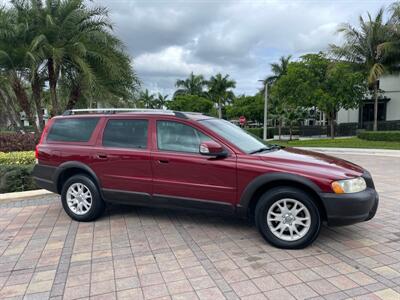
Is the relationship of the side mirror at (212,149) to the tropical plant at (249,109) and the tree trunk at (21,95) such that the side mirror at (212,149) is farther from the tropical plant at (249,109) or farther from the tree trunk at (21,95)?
the tropical plant at (249,109)

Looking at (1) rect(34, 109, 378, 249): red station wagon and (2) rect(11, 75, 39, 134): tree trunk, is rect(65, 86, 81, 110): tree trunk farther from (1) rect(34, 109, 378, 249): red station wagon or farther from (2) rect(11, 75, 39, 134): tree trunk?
(1) rect(34, 109, 378, 249): red station wagon

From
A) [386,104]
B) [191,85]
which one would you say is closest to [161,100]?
[191,85]

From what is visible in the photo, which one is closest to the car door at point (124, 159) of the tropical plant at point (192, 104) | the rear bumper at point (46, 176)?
the rear bumper at point (46, 176)

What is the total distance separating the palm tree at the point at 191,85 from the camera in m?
51.8

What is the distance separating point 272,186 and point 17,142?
9.46 meters

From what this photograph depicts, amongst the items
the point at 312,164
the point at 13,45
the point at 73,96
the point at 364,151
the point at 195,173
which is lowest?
the point at 364,151

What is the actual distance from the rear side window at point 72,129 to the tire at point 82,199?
599 millimetres

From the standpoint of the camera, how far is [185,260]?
149 inches

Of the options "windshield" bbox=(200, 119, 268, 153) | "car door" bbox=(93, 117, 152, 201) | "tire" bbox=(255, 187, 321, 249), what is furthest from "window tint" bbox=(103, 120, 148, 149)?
"tire" bbox=(255, 187, 321, 249)

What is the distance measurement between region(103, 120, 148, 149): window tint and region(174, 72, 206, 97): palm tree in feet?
153

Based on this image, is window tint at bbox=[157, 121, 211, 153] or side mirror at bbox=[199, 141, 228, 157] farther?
window tint at bbox=[157, 121, 211, 153]

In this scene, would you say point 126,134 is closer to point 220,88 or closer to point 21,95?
point 21,95

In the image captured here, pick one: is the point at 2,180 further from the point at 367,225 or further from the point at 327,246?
the point at 367,225

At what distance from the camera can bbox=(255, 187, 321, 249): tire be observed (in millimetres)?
3945
